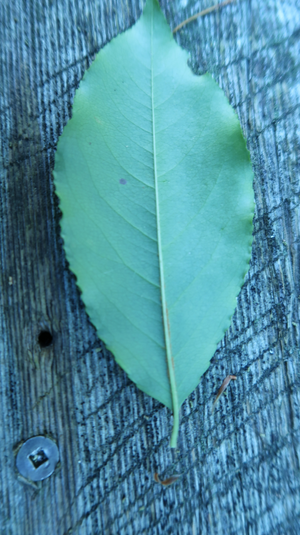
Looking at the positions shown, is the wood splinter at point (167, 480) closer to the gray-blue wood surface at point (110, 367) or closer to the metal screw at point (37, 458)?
the gray-blue wood surface at point (110, 367)

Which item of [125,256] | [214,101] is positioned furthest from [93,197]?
[214,101]

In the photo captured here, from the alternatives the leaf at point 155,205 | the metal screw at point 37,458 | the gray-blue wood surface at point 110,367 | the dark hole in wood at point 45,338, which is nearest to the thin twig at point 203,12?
the gray-blue wood surface at point 110,367

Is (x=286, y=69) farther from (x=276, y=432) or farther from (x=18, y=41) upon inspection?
(x=276, y=432)

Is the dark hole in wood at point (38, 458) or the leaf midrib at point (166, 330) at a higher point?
the leaf midrib at point (166, 330)

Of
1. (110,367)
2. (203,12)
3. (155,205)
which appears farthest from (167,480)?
(203,12)

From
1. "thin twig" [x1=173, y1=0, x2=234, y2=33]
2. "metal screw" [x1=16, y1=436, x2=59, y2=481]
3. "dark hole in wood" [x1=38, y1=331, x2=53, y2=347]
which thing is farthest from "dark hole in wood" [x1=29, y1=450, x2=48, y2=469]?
"thin twig" [x1=173, y1=0, x2=234, y2=33]

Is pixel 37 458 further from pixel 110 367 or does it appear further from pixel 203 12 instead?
pixel 203 12
